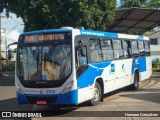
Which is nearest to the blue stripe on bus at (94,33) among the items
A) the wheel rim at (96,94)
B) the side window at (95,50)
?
the side window at (95,50)

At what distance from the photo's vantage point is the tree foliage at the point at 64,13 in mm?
24797

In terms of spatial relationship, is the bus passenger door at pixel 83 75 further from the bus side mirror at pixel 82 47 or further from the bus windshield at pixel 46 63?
the bus windshield at pixel 46 63

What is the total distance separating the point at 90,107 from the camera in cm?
1299

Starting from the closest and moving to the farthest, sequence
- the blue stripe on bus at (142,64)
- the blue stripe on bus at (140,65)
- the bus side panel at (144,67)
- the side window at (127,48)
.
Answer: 1. the side window at (127,48)
2. the blue stripe on bus at (140,65)
3. the blue stripe on bus at (142,64)
4. the bus side panel at (144,67)

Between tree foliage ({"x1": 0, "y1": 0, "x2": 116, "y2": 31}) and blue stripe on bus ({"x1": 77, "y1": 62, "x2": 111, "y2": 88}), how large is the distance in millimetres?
10797

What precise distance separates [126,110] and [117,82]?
4.21 meters

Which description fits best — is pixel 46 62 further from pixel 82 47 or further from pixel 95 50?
pixel 95 50

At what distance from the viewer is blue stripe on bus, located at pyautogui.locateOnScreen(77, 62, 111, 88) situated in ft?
39.8

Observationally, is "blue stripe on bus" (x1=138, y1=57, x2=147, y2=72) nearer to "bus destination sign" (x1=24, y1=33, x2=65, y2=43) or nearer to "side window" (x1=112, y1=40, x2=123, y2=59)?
"side window" (x1=112, y1=40, x2=123, y2=59)

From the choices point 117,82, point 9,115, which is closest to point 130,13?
point 117,82

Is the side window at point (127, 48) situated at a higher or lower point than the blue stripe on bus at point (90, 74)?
higher

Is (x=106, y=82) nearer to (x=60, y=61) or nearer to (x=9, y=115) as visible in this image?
(x=60, y=61)

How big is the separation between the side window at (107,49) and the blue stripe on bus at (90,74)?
439 mm

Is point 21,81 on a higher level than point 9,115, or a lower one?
higher
